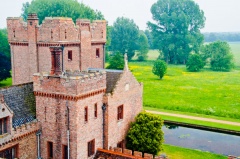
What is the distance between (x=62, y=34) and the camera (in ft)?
101

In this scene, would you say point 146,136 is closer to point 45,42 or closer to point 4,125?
point 4,125

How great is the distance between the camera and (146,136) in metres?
29.0

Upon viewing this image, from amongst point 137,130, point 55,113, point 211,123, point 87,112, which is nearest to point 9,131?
point 55,113

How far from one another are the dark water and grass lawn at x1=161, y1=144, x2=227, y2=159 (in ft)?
6.89

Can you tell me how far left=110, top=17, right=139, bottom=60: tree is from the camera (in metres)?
126

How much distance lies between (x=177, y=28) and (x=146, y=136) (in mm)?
94580

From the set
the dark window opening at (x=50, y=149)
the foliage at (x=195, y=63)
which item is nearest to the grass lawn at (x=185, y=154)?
the dark window opening at (x=50, y=149)

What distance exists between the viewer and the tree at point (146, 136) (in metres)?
28.7

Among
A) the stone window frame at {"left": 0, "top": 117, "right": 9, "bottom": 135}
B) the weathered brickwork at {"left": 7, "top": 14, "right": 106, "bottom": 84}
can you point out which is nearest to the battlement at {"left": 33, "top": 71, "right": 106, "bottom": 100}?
the stone window frame at {"left": 0, "top": 117, "right": 9, "bottom": 135}

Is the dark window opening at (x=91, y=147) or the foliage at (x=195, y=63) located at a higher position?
the foliage at (x=195, y=63)

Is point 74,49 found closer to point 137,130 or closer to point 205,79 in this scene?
point 137,130

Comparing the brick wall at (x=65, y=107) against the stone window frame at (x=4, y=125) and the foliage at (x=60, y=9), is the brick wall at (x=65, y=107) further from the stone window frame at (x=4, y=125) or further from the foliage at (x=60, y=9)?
the foliage at (x=60, y=9)

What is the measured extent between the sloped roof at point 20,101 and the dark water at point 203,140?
692 inches

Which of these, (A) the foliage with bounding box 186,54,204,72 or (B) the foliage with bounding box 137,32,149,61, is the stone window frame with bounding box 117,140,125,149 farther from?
Result: (B) the foliage with bounding box 137,32,149,61
